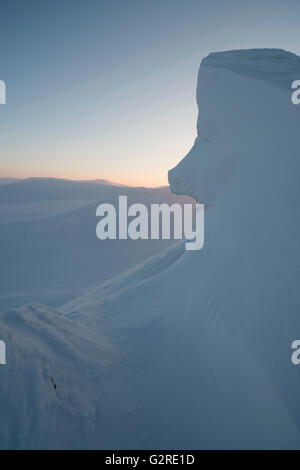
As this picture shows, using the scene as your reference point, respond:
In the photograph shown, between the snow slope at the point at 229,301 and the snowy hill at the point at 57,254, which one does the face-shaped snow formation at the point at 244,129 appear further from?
the snowy hill at the point at 57,254

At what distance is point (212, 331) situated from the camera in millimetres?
6359

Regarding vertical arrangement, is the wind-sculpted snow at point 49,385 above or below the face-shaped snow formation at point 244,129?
below

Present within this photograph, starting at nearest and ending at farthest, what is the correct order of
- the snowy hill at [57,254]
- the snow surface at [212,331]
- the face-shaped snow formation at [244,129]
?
the snow surface at [212,331] → the face-shaped snow formation at [244,129] → the snowy hill at [57,254]

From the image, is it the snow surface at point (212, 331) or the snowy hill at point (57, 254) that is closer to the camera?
the snow surface at point (212, 331)

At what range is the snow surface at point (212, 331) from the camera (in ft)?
14.9

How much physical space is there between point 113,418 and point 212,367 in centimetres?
220

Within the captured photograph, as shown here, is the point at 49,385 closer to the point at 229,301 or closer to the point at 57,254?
the point at 229,301

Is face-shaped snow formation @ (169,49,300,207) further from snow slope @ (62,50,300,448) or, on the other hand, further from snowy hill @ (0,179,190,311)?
snowy hill @ (0,179,190,311)

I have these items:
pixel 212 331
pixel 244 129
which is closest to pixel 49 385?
pixel 212 331

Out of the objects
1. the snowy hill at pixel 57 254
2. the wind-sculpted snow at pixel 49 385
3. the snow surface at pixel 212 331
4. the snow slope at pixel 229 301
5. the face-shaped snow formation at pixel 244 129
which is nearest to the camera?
the wind-sculpted snow at pixel 49 385

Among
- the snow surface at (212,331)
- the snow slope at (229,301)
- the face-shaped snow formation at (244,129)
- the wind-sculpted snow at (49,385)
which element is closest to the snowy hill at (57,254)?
the snow slope at (229,301)

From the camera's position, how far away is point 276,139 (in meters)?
7.33

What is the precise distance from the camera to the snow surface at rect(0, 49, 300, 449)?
14.9 feet
